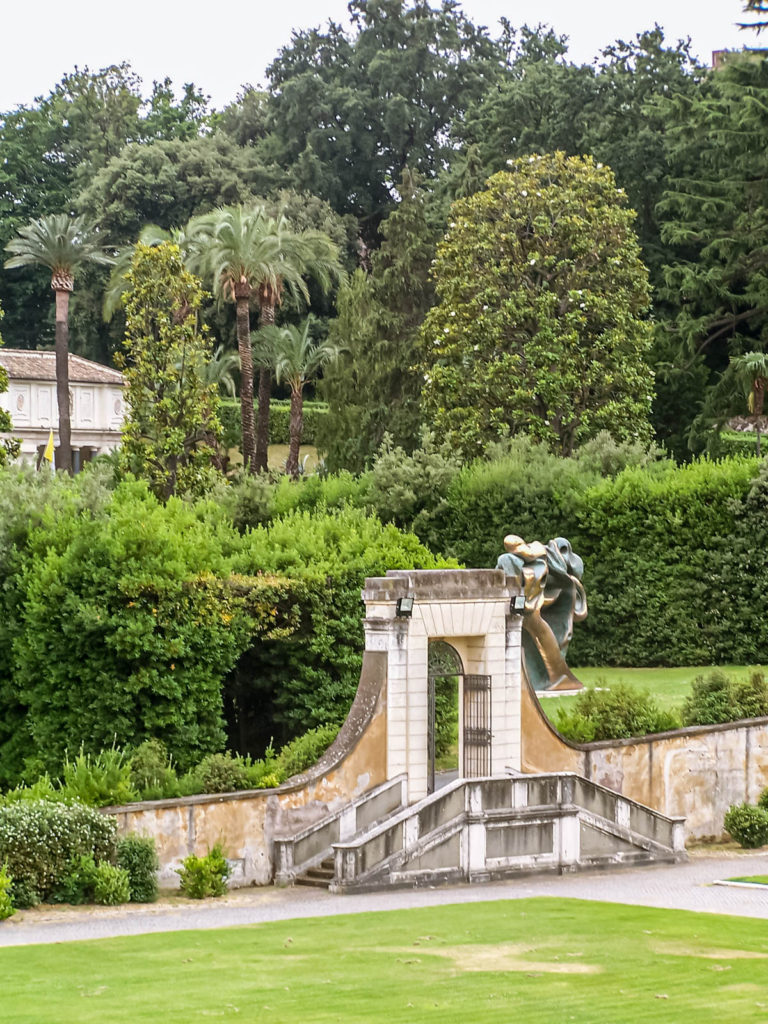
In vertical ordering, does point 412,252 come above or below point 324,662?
above

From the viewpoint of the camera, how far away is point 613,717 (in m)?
32.9

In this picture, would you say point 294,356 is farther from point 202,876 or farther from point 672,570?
point 202,876

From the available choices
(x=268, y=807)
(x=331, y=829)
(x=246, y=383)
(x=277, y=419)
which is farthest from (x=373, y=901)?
(x=277, y=419)

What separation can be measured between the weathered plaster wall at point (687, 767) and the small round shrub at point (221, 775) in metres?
6.33

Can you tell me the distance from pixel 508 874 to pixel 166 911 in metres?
6.53

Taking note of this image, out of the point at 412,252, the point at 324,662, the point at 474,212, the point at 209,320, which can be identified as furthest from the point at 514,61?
the point at 324,662

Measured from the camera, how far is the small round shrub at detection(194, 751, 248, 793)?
27250 mm

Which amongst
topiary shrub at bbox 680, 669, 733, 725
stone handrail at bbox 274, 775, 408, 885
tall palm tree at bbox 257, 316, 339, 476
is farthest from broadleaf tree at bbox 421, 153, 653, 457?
stone handrail at bbox 274, 775, 408, 885

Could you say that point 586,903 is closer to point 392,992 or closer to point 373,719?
point 373,719

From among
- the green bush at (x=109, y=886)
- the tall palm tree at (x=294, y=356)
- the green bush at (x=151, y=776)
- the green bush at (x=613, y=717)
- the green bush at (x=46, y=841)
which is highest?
the tall palm tree at (x=294, y=356)

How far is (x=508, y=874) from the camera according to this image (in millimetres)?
27531

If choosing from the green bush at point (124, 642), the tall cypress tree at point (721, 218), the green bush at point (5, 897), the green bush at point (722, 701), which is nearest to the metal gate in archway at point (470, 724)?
the green bush at point (124, 642)

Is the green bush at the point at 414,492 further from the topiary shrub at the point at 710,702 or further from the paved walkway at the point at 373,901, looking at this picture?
the paved walkway at the point at 373,901

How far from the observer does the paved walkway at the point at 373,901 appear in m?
21.8
